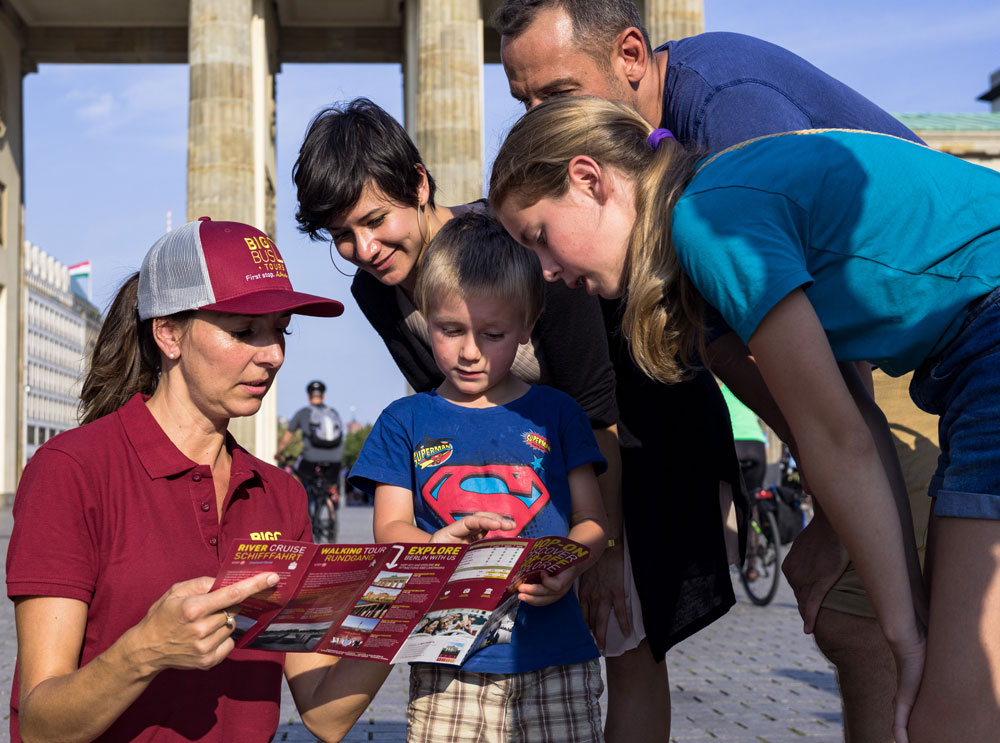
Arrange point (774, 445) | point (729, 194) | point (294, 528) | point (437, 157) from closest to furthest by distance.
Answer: point (729, 194) → point (294, 528) → point (437, 157) → point (774, 445)

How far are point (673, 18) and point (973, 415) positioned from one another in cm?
2588

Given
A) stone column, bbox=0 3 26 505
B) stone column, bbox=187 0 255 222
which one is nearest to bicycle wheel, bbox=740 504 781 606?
stone column, bbox=187 0 255 222

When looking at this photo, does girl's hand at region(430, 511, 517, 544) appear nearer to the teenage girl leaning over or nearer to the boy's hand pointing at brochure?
the boy's hand pointing at brochure

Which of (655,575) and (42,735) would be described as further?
(655,575)

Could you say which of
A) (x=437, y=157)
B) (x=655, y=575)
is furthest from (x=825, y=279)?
(x=437, y=157)

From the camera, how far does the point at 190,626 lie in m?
2.02

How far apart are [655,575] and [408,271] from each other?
3.75 feet

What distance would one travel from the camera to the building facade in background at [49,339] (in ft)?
255

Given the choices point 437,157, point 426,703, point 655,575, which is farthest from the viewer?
point 437,157

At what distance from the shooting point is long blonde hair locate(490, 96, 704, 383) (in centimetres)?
237

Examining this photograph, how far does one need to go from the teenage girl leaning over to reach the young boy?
2.34 feet

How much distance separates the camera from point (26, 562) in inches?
87.9

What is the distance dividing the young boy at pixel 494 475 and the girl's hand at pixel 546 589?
96 mm

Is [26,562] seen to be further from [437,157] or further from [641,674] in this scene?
[437,157]
